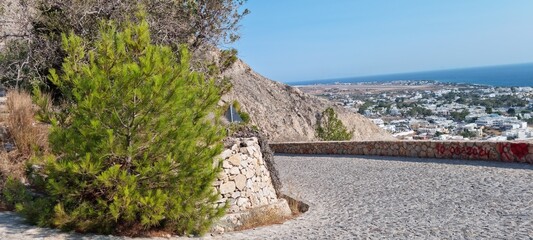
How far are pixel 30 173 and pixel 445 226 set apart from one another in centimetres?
656

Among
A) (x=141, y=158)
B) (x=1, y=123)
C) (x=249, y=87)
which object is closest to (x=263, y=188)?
(x=141, y=158)

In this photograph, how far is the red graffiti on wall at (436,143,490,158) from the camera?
44.6 feet

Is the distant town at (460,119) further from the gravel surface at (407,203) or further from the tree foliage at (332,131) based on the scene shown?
the gravel surface at (407,203)

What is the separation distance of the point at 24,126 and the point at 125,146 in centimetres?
403

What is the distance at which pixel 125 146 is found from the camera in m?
6.39

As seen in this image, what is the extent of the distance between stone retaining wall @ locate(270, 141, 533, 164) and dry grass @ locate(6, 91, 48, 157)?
1079 cm

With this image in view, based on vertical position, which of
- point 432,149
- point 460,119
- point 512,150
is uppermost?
point 512,150

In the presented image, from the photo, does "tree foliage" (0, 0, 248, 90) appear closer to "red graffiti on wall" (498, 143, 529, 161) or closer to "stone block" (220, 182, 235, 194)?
"stone block" (220, 182, 235, 194)

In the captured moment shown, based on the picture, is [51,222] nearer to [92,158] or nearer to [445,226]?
[92,158]

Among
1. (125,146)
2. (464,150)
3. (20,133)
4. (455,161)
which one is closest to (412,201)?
(455,161)

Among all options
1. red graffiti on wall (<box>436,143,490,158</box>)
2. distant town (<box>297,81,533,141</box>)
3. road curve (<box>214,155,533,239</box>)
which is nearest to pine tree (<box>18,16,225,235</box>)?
road curve (<box>214,155,533,239</box>)

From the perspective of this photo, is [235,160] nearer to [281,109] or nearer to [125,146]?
[125,146]

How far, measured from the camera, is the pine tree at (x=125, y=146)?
20.0 ft

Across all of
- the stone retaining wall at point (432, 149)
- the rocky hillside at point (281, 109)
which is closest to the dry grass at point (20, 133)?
the stone retaining wall at point (432, 149)
